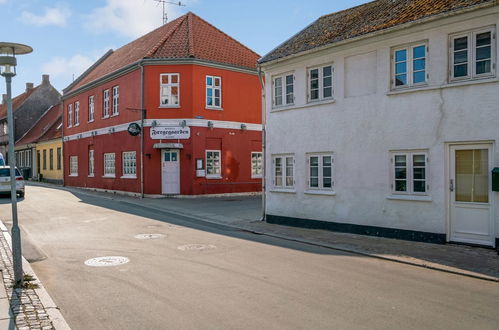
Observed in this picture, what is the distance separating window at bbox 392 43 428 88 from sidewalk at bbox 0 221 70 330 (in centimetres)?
912

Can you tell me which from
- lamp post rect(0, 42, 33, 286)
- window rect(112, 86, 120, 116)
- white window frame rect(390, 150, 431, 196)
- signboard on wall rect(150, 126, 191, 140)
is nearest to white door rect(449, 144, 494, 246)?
white window frame rect(390, 150, 431, 196)

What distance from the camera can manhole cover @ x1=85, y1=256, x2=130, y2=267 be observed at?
27.1 feet

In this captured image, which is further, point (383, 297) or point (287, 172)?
point (287, 172)

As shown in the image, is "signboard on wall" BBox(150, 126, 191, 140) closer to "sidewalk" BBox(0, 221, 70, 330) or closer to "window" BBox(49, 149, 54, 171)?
"sidewalk" BBox(0, 221, 70, 330)

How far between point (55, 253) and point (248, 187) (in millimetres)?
16389

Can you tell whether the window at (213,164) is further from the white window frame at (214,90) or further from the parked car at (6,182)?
the parked car at (6,182)

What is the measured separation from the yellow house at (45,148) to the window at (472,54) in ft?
107

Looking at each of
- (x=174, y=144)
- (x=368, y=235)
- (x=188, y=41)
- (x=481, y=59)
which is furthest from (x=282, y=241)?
(x=188, y=41)

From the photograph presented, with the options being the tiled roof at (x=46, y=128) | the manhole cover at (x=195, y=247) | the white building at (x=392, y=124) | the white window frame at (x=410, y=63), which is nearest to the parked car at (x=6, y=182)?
the white building at (x=392, y=124)

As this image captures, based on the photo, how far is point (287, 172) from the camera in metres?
14.3

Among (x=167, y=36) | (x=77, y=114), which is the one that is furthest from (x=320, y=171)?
(x=77, y=114)

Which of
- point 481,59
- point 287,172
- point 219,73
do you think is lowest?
point 287,172

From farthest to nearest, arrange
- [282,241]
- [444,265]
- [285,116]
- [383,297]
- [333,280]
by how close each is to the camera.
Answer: [285,116], [282,241], [444,265], [333,280], [383,297]

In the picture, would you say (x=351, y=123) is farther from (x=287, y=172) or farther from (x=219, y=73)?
(x=219, y=73)
